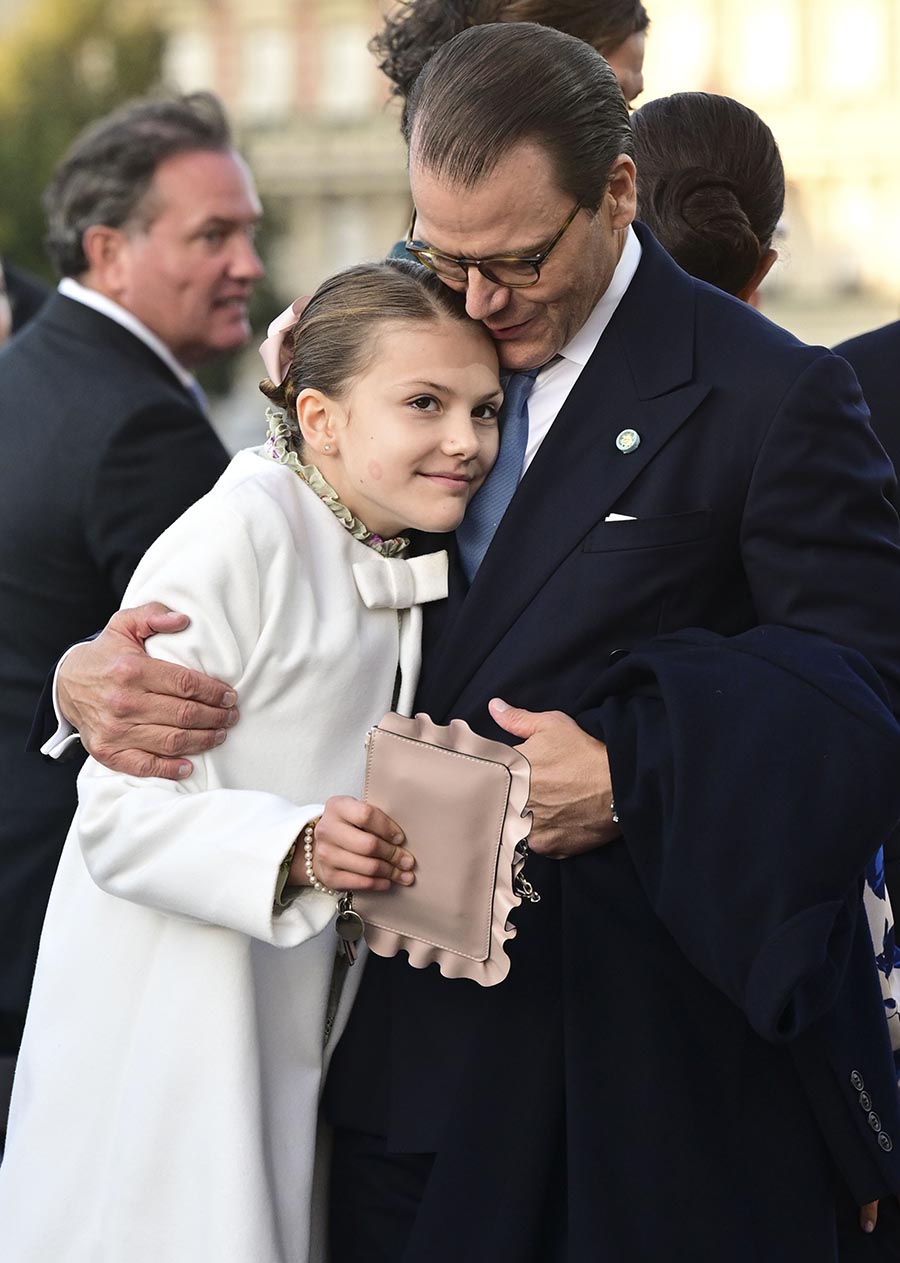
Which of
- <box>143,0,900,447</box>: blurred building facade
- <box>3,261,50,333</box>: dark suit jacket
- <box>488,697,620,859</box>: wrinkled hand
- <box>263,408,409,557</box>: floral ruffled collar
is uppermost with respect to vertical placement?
<box>143,0,900,447</box>: blurred building facade

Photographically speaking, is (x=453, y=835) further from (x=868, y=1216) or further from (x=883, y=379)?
(x=883, y=379)

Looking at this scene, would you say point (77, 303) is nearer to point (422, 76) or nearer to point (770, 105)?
point (422, 76)

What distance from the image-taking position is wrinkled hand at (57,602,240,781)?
265 centimetres

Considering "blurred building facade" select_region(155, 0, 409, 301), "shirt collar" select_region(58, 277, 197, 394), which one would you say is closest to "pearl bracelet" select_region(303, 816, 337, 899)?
"shirt collar" select_region(58, 277, 197, 394)

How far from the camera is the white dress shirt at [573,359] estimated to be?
286cm

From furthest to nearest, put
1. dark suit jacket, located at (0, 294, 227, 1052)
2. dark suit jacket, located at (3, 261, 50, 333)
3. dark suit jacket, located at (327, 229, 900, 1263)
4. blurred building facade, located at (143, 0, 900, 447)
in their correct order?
1. blurred building facade, located at (143, 0, 900, 447)
2. dark suit jacket, located at (3, 261, 50, 333)
3. dark suit jacket, located at (0, 294, 227, 1052)
4. dark suit jacket, located at (327, 229, 900, 1263)

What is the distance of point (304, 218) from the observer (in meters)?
52.7

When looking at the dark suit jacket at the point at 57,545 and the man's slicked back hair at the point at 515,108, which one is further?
the dark suit jacket at the point at 57,545

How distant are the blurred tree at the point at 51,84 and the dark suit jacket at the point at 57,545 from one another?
2591 cm

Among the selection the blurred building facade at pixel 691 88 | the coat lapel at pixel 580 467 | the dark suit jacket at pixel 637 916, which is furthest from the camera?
the blurred building facade at pixel 691 88

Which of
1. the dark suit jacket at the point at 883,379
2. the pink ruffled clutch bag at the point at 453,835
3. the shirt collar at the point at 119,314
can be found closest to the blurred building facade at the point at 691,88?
the shirt collar at the point at 119,314

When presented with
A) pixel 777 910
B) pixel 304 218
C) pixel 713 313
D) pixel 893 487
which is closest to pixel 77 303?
pixel 713 313

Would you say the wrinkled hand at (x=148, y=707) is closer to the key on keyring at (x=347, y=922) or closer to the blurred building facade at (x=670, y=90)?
the key on keyring at (x=347, y=922)

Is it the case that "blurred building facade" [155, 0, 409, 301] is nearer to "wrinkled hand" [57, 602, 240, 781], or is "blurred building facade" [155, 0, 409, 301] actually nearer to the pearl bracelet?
"wrinkled hand" [57, 602, 240, 781]
